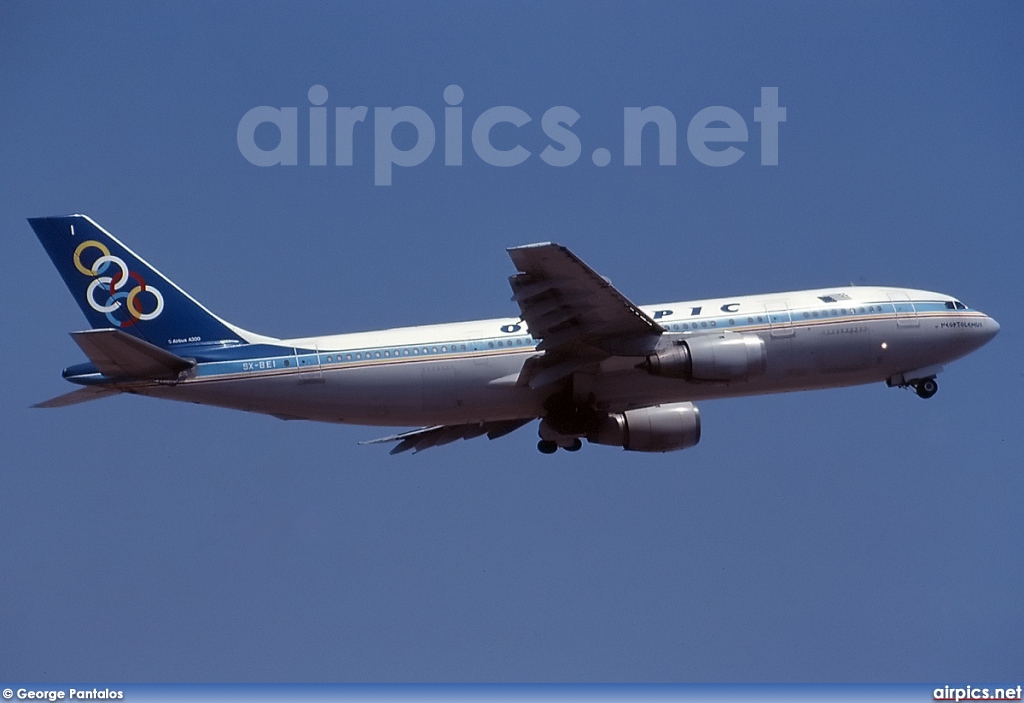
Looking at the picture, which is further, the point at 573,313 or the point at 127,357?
the point at 573,313

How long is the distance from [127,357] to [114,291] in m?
4.17

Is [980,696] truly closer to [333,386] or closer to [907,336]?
[907,336]

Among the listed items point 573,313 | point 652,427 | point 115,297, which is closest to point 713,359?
point 573,313

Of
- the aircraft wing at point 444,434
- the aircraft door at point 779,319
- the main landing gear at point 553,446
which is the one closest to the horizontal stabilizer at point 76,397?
the aircraft wing at point 444,434

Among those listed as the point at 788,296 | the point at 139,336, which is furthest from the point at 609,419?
the point at 139,336

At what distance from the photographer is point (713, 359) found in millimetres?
41906

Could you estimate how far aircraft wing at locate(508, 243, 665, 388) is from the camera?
40812 mm

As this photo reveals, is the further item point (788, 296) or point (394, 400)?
point (788, 296)

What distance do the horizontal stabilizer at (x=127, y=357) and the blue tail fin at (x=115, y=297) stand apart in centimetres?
151

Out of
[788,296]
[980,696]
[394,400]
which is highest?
[788,296]

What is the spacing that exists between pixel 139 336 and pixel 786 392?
20135mm

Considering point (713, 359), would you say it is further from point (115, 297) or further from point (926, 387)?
point (115, 297)

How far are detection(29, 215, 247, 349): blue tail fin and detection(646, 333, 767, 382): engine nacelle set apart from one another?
1259 centimetres

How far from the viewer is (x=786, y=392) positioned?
45.9m
